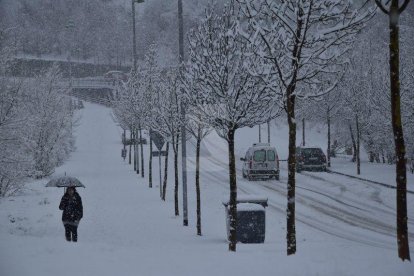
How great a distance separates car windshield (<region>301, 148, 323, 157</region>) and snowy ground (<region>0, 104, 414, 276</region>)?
4.85ft

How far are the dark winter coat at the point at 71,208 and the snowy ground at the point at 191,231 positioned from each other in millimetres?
982

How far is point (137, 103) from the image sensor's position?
28.0 meters

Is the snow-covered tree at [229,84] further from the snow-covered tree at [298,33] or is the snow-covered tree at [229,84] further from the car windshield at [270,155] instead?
the car windshield at [270,155]

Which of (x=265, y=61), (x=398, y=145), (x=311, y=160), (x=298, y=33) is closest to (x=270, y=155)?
(x=311, y=160)

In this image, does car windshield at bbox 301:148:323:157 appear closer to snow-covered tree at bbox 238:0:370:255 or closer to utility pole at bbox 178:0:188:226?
utility pole at bbox 178:0:188:226

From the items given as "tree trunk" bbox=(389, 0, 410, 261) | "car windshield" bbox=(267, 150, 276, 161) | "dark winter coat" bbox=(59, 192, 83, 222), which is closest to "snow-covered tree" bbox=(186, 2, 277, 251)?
"tree trunk" bbox=(389, 0, 410, 261)

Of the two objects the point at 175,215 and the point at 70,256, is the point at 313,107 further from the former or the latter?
the point at 70,256

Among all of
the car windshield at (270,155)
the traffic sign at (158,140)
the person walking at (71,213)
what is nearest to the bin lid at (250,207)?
the person walking at (71,213)

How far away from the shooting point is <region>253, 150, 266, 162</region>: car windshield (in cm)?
2853

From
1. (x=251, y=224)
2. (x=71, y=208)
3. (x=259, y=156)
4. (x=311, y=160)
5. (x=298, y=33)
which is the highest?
(x=298, y=33)

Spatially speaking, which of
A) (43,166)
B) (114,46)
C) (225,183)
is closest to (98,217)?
(225,183)

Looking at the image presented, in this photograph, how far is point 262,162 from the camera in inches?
1145

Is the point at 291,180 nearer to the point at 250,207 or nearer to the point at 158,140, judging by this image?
the point at 250,207

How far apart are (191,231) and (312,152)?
62.1ft
